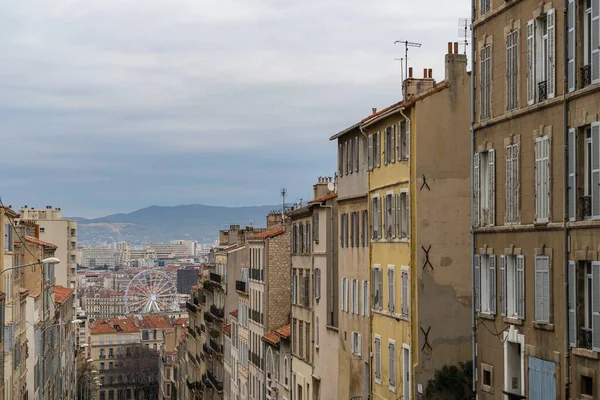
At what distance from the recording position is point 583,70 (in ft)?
A: 90.2

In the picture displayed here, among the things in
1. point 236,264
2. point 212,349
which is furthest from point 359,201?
point 212,349

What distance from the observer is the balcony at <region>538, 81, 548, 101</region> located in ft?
97.3

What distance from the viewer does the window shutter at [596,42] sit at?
1046 inches

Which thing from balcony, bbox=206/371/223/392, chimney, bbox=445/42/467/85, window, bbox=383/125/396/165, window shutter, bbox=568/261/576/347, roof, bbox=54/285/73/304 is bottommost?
balcony, bbox=206/371/223/392

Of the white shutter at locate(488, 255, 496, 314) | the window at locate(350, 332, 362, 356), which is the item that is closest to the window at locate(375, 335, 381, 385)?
the window at locate(350, 332, 362, 356)

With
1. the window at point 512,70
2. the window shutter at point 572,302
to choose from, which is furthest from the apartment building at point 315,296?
the window shutter at point 572,302

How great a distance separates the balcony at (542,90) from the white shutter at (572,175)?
77.1 inches

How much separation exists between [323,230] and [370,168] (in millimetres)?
10204

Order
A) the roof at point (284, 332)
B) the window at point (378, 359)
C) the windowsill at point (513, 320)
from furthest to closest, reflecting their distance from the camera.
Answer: the roof at point (284, 332) < the window at point (378, 359) < the windowsill at point (513, 320)

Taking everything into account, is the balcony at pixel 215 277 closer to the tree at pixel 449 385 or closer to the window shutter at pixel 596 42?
the tree at pixel 449 385

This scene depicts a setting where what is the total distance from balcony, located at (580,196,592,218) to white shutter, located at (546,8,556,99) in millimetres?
3045

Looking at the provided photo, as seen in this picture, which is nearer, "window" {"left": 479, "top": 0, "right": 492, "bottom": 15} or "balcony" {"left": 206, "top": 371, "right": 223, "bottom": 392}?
"window" {"left": 479, "top": 0, "right": 492, "bottom": 15}

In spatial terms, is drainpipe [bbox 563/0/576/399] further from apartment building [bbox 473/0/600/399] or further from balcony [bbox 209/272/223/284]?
balcony [bbox 209/272/223/284]

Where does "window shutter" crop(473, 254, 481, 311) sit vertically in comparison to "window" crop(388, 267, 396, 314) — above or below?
above
